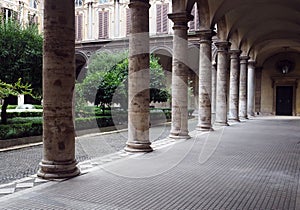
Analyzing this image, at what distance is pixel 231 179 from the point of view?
576 centimetres

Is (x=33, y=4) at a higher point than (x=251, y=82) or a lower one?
higher

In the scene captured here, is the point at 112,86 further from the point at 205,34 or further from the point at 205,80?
the point at 205,34

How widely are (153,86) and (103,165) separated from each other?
12393 millimetres

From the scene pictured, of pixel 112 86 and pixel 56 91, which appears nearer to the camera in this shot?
pixel 56 91

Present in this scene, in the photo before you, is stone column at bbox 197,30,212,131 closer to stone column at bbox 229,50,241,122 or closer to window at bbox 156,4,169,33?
stone column at bbox 229,50,241,122

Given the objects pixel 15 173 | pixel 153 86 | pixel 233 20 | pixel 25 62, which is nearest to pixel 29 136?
pixel 25 62

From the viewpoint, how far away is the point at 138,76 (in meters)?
8.26

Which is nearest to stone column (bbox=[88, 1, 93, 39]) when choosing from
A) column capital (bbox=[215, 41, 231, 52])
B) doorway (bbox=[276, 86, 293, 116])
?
doorway (bbox=[276, 86, 293, 116])

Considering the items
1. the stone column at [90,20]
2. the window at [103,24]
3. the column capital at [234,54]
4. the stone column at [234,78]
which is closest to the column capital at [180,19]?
the stone column at [234,78]

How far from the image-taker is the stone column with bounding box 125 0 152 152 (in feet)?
26.9

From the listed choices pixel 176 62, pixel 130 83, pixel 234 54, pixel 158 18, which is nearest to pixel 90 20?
pixel 158 18

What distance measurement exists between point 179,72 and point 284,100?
2227cm

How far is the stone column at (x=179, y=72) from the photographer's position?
10672 mm

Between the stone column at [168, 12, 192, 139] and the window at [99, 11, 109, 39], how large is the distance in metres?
21.6
